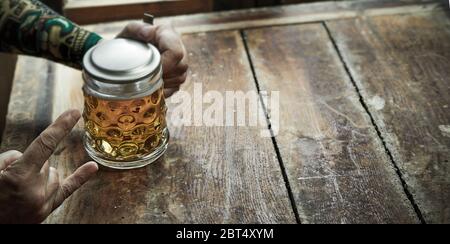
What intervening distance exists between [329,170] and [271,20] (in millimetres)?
509

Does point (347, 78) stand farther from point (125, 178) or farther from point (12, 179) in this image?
point (12, 179)

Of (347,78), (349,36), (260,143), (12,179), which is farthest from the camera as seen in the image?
(349,36)

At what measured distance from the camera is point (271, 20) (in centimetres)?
141

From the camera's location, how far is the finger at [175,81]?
3.76 ft

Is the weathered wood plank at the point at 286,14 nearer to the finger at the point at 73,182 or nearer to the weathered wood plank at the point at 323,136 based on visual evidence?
the weathered wood plank at the point at 323,136

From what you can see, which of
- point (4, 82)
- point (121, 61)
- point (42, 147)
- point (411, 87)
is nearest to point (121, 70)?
point (121, 61)

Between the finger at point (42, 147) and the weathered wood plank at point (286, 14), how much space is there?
560 millimetres

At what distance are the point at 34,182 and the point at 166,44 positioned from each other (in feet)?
1.24

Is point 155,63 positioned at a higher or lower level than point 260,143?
higher

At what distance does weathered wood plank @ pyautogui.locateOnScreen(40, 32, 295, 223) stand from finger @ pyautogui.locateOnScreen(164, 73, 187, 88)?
3.2 inches

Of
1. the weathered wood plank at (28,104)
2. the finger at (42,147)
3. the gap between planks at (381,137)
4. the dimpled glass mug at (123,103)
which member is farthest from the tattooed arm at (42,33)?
the gap between planks at (381,137)

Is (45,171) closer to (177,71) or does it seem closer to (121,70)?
(121,70)

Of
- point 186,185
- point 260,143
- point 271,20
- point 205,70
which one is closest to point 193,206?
point 186,185

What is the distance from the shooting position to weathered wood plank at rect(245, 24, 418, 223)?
0.95 m
